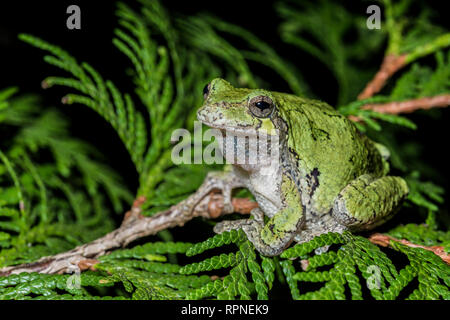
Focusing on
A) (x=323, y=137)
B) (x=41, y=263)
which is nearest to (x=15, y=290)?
(x=41, y=263)

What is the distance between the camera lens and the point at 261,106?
8.46 feet

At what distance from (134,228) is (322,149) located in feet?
4.84

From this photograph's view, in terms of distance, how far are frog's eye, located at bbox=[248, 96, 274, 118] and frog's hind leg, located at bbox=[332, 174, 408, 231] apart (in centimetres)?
78

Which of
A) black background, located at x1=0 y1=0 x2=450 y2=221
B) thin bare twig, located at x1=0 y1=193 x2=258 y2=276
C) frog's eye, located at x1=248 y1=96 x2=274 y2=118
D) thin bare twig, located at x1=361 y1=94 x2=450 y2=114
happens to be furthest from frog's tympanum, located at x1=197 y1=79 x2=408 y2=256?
black background, located at x1=0 y1=0 x2=450 y2=221

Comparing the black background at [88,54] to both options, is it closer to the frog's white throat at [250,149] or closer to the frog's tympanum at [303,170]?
the frog's tympanum at [303,170]

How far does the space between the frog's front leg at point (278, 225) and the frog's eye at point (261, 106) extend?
0.51 m

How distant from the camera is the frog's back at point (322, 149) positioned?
274 cm

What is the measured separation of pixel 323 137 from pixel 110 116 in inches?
65.5

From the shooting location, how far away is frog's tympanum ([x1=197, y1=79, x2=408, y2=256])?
2.56 metres

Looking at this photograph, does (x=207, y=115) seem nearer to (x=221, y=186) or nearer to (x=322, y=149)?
(x=221, y=186)

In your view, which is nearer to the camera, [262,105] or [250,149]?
[262,105]

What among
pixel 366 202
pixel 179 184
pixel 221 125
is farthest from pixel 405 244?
pixel 179 184

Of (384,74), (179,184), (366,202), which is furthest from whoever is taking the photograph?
(384,74)
